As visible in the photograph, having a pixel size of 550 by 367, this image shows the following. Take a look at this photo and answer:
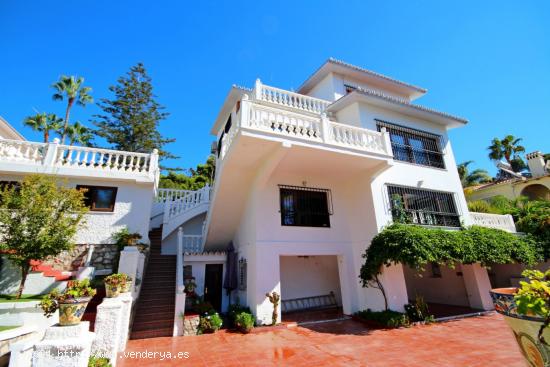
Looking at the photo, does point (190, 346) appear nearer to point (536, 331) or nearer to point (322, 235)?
point (322, 235)

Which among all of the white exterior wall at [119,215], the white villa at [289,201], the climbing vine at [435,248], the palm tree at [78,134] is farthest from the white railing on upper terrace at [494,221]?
the palm tree at [78,134]

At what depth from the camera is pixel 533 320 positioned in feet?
5.85

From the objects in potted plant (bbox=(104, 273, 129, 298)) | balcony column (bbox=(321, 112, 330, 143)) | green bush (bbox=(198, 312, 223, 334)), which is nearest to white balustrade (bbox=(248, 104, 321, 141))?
balcony column (bbox=(321, 112, 330, 143))

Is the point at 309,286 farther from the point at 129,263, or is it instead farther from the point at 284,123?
the point at 284,123

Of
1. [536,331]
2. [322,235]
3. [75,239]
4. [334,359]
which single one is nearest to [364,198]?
[322,235]

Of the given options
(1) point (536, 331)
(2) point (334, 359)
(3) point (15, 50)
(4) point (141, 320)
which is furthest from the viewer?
(3) point (15, 50)

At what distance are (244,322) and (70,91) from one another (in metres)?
25.2

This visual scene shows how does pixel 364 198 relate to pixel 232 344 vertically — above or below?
above

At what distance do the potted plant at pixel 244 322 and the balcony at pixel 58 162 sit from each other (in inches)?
265

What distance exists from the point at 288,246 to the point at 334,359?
14.3 ft

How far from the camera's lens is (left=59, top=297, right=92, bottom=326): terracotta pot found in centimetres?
393

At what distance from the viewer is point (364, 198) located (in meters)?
10.4

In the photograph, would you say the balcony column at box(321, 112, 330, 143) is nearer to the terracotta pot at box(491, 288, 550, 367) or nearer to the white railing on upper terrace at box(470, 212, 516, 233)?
the terracotta pot at box(491, 288, 550, 367)

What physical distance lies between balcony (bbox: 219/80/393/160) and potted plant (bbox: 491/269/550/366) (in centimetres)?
676
